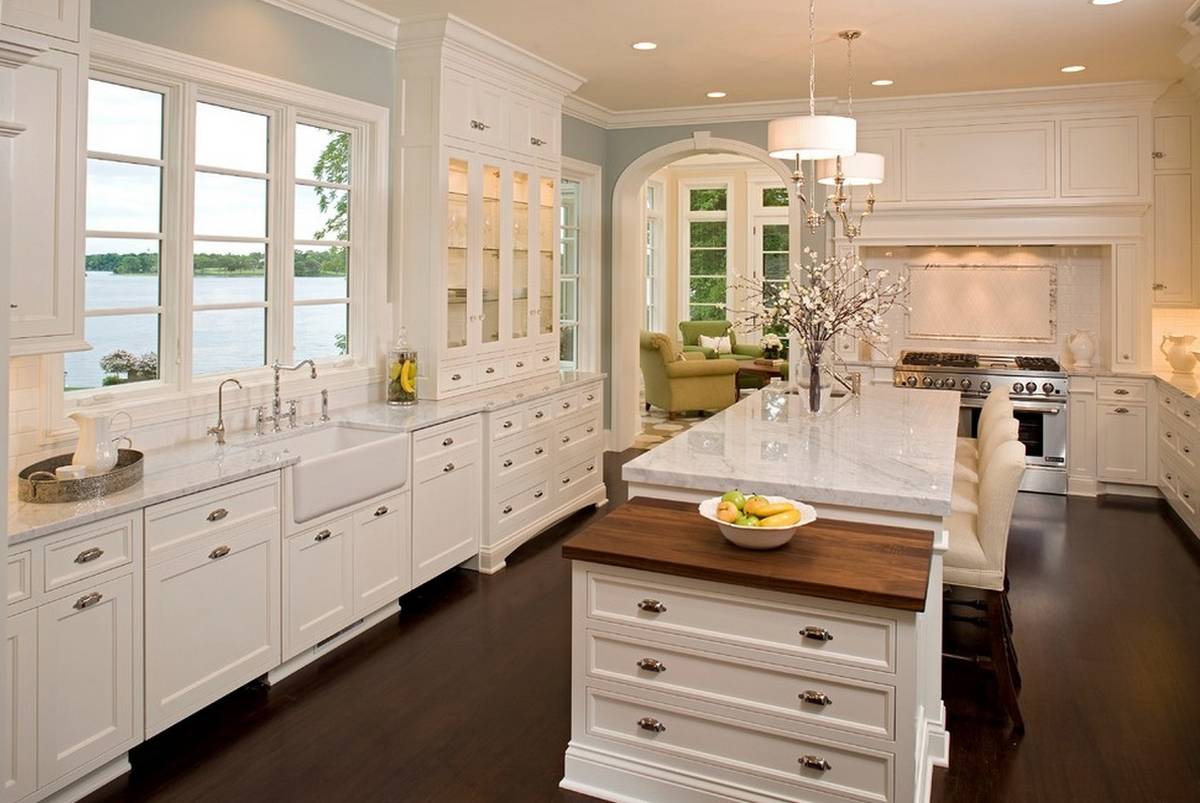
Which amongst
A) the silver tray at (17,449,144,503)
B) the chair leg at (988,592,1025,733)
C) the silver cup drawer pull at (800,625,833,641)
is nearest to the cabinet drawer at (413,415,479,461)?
the silver tray at (17,449,144,503)

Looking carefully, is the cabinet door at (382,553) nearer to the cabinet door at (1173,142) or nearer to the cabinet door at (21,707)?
the cabinet door at (21,707)

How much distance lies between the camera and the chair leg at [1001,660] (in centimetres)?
309

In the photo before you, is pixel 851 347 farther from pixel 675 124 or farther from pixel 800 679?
pixel 800 679

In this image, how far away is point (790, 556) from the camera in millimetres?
2523

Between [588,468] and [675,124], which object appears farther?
[675,124]

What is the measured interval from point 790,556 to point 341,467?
1930 mm

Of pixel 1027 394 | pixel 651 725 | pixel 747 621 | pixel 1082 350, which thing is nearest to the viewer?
pixel 747 621

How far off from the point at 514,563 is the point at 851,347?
12.1 feet

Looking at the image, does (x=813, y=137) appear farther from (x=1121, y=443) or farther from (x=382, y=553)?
(x=1121, y=443)

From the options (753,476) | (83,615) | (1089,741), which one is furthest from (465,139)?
(1089,741)

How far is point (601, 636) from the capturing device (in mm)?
2633

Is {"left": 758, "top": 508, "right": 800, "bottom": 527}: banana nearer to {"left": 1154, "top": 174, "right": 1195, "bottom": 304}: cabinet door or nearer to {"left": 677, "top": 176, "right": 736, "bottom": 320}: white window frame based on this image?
{"left": 1154, "top": 174, "right": 1195, "bottom": 304}: cabinet door

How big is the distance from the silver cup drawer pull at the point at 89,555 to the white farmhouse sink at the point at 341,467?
2.74 ft

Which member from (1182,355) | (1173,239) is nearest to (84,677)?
(1182,355)
